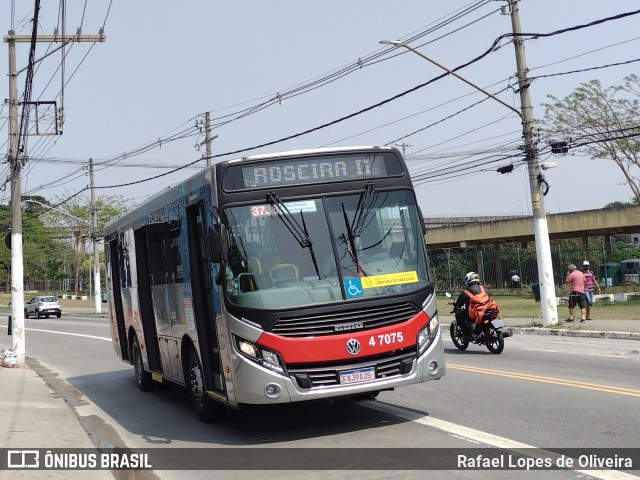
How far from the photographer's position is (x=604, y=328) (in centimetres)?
2025

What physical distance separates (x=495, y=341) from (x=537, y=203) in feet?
24.6

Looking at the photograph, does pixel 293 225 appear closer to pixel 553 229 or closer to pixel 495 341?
pixel 495 341

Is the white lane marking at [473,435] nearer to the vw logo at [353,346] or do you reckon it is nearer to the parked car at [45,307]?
the vw logo at [353,346]

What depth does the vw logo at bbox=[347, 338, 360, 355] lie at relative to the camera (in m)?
7.96

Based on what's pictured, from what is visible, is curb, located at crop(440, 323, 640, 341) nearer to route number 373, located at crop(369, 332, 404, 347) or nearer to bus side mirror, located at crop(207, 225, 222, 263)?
route number 373, located at crop(369, 332, 404, 347)

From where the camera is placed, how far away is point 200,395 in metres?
9.73

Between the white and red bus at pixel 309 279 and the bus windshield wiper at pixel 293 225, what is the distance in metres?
0.01

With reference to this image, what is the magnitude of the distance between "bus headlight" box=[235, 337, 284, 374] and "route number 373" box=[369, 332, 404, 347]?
0.96 meters

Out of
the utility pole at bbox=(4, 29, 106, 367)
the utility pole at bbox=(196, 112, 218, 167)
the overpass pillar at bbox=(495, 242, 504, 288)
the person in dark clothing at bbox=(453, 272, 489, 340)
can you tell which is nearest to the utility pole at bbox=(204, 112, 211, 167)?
the utility pole at bbox=(196, 112, 218, 167)

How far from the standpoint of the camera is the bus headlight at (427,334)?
27.6 ft

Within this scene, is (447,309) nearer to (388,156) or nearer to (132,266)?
(132,266)

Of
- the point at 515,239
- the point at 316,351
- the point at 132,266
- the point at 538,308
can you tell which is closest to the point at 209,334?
the point at 316,351

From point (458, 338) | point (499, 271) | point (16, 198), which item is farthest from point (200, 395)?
point (499, 271)

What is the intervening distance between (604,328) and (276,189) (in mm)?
14395
